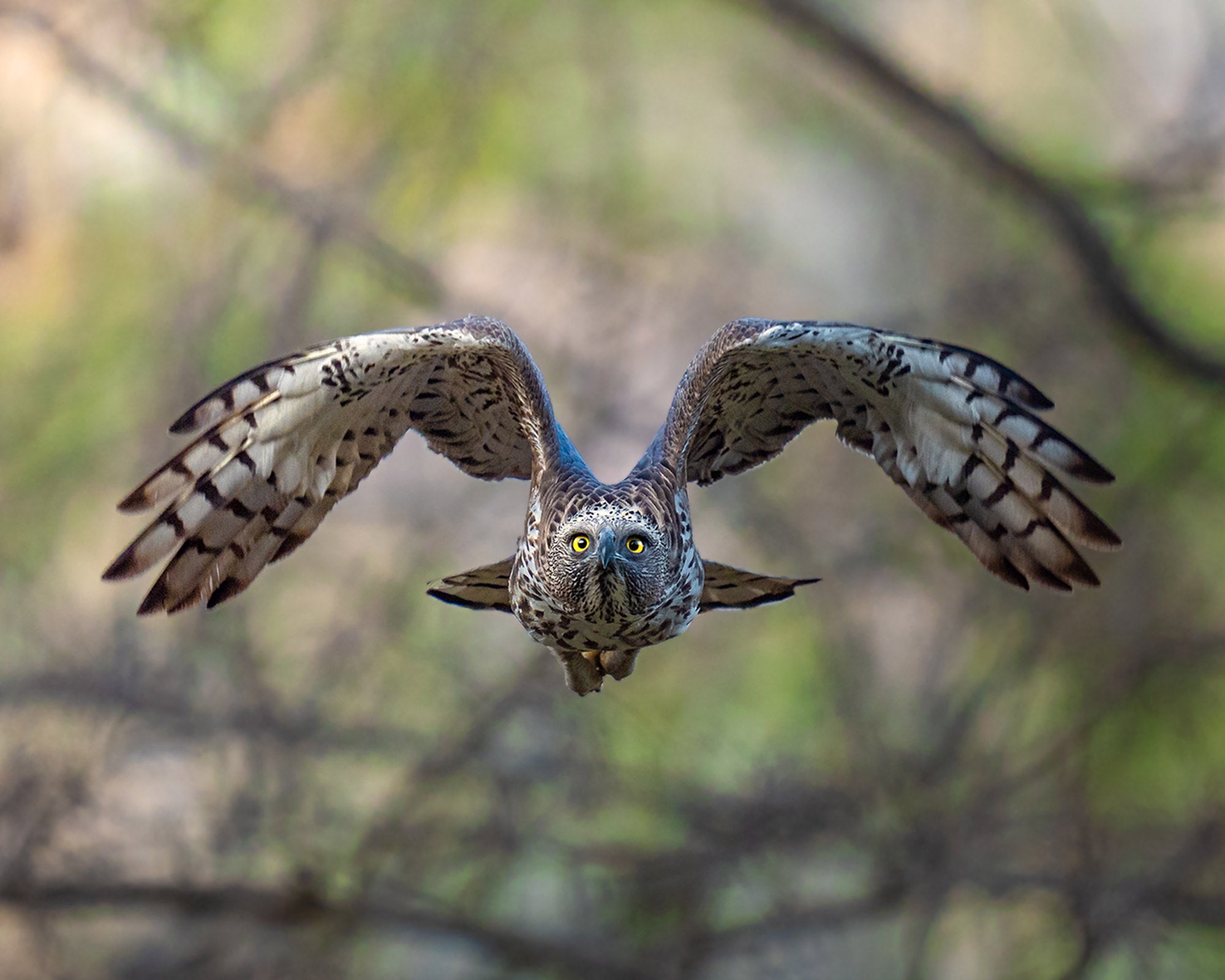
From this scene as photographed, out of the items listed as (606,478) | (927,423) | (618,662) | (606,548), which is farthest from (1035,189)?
(606,548)

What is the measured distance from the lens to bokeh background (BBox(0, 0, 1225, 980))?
9.76 meters

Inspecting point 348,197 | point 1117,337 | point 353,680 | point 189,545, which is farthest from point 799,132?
point 189,545

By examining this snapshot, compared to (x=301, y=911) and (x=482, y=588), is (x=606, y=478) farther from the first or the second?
(x=482, y=588)

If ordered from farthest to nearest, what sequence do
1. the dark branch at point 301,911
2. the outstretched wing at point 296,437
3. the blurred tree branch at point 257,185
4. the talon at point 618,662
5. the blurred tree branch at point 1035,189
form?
the blurred tree branch at point 1035,189 < the blurred tree branch at point 257,185 < the dark branch at point 301,911 < the talon at point 618,662 < the outstretched wing at point 296,437

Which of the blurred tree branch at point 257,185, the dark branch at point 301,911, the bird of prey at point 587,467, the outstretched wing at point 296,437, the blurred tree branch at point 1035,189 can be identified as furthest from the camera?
the blurred tree branch at point 1035,189

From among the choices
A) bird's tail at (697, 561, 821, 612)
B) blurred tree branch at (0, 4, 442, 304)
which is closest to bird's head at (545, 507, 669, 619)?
bird's tail at (697, 561, 821, 612)

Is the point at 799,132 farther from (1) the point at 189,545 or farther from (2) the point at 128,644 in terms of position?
(1) the point at 189,545

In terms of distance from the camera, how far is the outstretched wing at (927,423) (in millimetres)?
3883

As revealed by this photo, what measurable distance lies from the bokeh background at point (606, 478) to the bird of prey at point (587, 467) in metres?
5.34

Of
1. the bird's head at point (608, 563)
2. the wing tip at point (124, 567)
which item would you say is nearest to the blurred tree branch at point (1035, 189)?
the bird's head at point (608, 563)

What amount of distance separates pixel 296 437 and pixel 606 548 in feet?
3.91

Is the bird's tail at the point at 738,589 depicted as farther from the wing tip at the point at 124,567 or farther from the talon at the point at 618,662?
the wing tip at the point at 124,567

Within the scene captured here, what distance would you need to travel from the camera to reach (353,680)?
9719mm

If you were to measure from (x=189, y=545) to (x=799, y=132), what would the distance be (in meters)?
9.10
